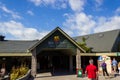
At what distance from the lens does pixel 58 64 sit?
117 ft

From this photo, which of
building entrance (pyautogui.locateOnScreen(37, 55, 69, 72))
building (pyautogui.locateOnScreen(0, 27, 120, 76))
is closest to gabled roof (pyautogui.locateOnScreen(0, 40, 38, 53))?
building (pyautogui.locateOnScreen(0, 27, 120, 76))

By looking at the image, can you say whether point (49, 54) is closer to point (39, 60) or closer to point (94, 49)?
point (39, 60)

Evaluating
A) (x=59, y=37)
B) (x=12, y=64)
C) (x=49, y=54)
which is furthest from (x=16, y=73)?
(x=49, y=54)

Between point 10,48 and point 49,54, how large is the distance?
5927mm

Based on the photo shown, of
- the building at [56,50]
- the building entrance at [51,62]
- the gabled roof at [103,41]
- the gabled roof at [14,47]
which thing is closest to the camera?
the building at [56,50]

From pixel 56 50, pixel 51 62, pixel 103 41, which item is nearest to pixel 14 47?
pixel 56 50

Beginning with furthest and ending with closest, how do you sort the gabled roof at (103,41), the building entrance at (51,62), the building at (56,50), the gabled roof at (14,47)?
the building entrance at (51,62), the gabled roof at (103,41), the gabled roof at (14,47), the building at (56,50)

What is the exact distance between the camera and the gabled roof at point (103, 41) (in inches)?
1234

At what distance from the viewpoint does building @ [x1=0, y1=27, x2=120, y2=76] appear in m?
23.1

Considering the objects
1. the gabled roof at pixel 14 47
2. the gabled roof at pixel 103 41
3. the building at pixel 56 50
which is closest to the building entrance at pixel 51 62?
the building at pixel 56 50

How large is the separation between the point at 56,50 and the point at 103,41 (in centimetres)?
815

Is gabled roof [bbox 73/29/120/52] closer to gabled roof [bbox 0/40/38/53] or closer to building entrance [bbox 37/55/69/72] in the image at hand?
building entrance [bbox 37/55/69/72]

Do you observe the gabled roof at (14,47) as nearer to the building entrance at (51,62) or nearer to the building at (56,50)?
the building at (56,50)

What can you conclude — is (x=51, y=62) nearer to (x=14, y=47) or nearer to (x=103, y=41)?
(x=14, y=47)
